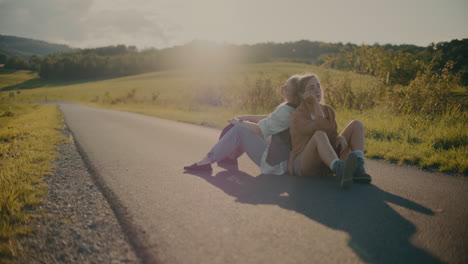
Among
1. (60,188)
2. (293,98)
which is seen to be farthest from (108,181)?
(293,98)

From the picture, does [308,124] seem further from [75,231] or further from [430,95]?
[430,95]

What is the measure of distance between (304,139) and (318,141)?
206 mm

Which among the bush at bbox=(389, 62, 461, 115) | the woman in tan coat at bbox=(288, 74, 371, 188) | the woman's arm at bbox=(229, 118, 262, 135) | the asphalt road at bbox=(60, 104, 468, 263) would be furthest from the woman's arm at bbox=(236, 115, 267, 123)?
the bush at bbox=(389, 62, 461, 115)

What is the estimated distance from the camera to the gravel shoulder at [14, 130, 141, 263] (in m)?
2.02

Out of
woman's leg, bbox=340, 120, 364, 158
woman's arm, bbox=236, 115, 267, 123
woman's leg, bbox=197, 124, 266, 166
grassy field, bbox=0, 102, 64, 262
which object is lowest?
grassy field, bbox=0, 102, 64, 262

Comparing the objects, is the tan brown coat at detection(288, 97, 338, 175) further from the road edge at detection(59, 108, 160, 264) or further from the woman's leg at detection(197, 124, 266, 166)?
the road edge at detection(59, 108, 160, 264)

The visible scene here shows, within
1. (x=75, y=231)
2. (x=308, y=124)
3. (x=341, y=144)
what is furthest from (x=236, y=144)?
(x=75, y=231)

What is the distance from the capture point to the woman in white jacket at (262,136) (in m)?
3.59

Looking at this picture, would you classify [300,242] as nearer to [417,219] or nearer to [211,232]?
[211,232]

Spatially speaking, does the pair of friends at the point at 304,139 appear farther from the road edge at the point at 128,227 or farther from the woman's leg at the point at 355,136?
the road edge at the point at 128,227

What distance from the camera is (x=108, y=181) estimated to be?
3846 mm

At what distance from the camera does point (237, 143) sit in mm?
4199

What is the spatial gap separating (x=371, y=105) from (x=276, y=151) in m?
7.42

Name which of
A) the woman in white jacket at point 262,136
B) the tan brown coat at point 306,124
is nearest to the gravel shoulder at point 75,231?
the woman in white jacket at point 262,136
